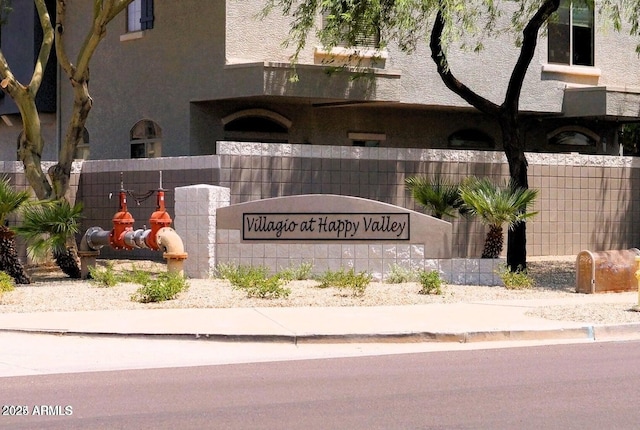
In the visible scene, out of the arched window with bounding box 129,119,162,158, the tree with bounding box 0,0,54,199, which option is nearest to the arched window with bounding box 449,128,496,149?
the arched window with bounding box 129,119,162,158

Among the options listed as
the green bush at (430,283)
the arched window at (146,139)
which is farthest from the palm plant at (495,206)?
the arched window at (146,139)

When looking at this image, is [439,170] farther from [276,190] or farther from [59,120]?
[59,120]

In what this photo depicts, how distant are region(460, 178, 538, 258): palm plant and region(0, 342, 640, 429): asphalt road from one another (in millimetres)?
7055

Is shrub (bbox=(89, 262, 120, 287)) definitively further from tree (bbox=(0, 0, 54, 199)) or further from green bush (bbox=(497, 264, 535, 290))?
green bush (bbox=(497, 264, 535, 290))

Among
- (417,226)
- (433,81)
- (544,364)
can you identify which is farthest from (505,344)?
(433,81)

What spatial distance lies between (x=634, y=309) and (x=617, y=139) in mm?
15189

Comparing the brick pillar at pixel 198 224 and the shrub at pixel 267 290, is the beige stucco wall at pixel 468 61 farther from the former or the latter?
the shrub at pixel 267 290

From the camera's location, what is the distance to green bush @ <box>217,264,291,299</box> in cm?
1667

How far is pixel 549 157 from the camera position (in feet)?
78.9

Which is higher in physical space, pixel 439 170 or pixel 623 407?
pixel 439 170

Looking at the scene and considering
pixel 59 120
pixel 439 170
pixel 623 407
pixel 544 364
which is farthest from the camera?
pixel 59 120

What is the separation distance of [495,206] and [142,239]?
253 inches

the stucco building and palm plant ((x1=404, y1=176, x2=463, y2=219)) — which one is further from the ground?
the stucco building

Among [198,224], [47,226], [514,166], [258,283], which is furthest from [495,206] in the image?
[47,226]
